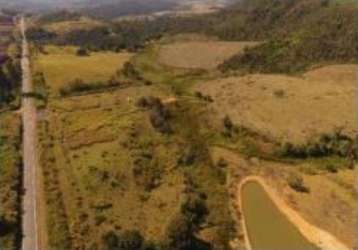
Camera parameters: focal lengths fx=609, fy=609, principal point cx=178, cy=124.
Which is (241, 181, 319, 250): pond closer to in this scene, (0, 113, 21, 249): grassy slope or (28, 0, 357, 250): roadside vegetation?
(28, 0, 357, 250): roadside vegetation

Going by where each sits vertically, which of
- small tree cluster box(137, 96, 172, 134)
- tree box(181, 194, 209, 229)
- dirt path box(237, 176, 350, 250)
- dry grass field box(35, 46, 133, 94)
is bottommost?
dirt path box(237, 176, 350, 250)

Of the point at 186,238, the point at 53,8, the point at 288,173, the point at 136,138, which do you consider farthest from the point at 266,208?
the point at 53,8

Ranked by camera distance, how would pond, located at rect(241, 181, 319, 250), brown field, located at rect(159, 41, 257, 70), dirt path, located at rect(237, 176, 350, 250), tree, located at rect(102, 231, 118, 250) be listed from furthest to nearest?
brown field, located at rect(159, 41, 257, 70) → pond, located at rect(241, 181, 319, 250) → dirt path, located at rect(237, 176, 350, 250) → tree, located at rect(102, 231, 118, 250)

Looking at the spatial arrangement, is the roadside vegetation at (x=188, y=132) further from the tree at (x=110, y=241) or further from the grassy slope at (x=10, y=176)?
the grassy slope at (x=10, y=176)

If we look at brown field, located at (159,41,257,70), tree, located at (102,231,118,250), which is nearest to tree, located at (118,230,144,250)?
tree, located at (102,231,118,250)

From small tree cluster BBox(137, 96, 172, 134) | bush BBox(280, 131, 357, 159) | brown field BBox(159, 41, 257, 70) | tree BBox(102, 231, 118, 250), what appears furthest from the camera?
brown field BBox(159, 41, 257, 70)

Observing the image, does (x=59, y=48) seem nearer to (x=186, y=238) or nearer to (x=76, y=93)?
(x=76, y=93)

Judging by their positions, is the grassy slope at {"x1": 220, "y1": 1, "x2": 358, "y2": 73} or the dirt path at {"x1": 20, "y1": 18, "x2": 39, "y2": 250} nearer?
the dirt path at {"x1": 20, "y1": 18, "x2": 39, "y2": 250}

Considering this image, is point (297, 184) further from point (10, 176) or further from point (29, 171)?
point (10, 176)
